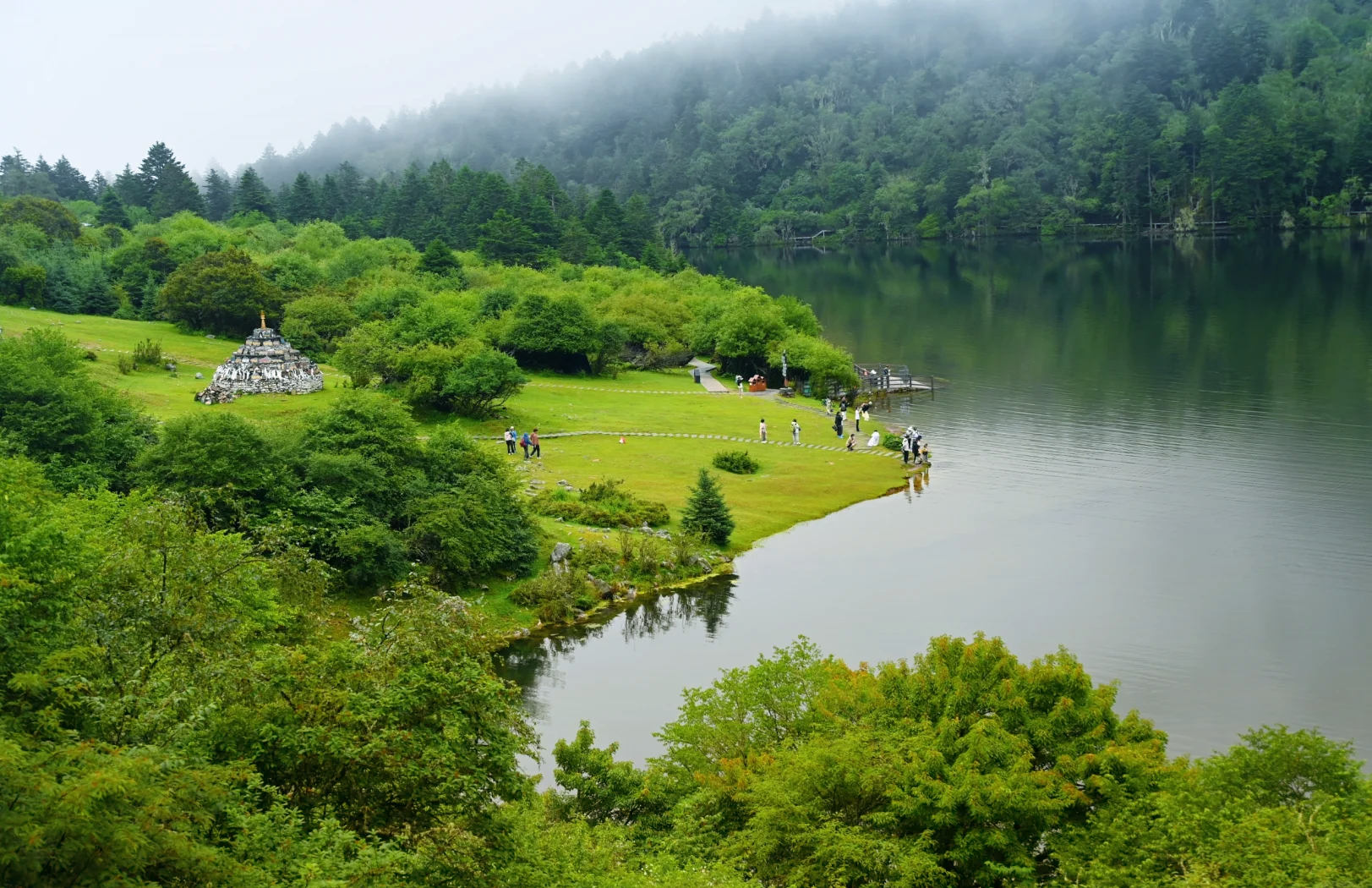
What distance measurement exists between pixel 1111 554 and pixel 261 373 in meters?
39.3

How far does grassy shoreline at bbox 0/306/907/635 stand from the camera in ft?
162

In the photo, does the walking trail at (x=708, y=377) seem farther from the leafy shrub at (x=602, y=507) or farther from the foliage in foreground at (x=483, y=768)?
the foliage in foreground at (x=483, y=768)

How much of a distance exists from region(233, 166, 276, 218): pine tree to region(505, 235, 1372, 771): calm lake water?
278 ft

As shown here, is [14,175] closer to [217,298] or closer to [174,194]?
[174,194]

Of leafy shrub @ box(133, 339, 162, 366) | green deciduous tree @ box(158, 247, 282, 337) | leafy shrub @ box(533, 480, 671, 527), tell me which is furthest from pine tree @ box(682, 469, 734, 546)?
green deciduous tree @ box(158, 247, 282, 337)

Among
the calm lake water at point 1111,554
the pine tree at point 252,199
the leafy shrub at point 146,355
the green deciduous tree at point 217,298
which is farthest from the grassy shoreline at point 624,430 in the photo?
the pine tree at point 252,199

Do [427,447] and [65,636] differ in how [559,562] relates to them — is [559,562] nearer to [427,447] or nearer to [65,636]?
[427,447]

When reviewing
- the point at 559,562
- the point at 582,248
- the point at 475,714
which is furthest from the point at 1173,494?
the point at 582,248

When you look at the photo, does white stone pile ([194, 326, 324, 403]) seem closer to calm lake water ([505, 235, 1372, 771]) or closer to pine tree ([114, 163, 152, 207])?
calm lake water ([505, 235, 1372, 771])

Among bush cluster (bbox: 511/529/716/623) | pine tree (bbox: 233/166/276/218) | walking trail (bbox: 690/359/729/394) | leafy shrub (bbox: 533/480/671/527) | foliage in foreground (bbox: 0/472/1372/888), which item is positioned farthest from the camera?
pine tree (bbox: 233/166/276/218)

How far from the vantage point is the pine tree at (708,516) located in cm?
4578

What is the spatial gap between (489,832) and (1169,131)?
17701 centimetres

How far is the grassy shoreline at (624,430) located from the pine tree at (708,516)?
2.49 ft

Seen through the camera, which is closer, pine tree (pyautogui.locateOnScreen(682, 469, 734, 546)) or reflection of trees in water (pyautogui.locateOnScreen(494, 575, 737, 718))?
reflection of trees in water (pyautogui.locateOnScreen(494, 575, 737, 718))
